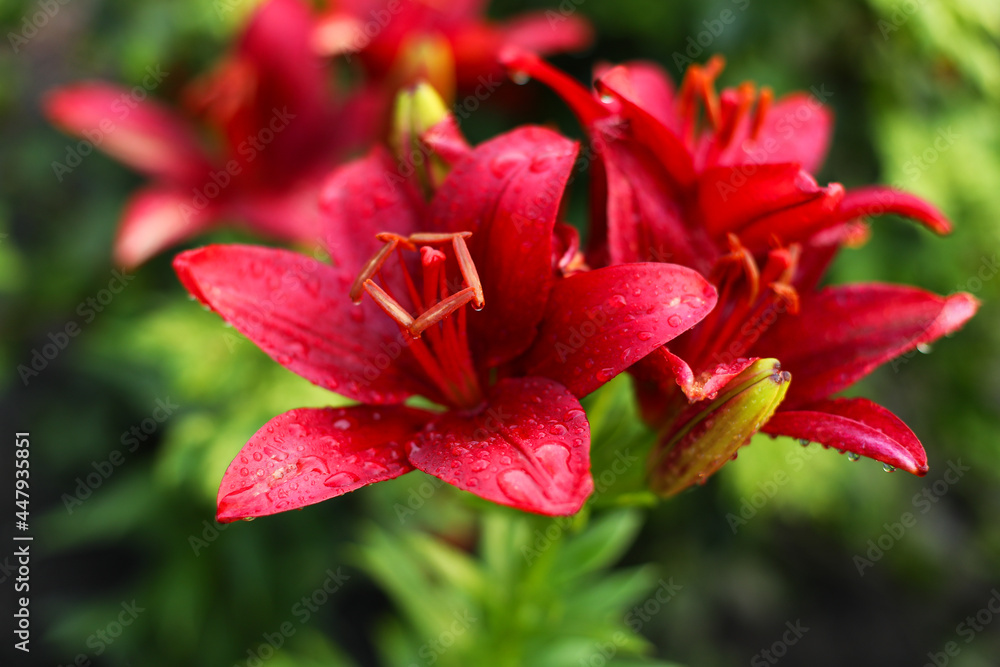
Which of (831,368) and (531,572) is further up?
(831,368)

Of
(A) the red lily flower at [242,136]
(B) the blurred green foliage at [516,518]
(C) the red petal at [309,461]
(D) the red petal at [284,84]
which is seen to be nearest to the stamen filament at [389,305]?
(C) the red petal at [309,461]

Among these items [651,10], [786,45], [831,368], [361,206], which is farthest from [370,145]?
[831,368]

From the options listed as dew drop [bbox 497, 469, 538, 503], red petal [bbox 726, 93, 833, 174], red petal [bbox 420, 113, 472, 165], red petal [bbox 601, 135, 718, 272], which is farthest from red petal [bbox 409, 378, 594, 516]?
red petal [bbox 726, 93, 833, 174]

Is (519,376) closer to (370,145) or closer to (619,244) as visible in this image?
(619,244)

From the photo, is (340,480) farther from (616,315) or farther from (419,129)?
(419,129)

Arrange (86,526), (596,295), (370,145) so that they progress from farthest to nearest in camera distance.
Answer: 1. (86,526)
2. (370,145)
3. (596,295)
